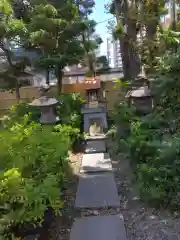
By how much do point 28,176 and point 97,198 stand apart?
151 cm

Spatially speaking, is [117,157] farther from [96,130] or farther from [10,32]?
[10,32]

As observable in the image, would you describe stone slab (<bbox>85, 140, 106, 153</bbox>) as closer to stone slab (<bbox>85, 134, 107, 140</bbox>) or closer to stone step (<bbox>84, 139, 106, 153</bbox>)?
stone step (<bbox>84, 139, 106, 153</bbox>)

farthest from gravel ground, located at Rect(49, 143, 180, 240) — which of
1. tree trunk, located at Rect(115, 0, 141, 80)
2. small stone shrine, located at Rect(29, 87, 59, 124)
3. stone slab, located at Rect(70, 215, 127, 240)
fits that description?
tree trunk, located at Rect(115, 0, 141, 80)

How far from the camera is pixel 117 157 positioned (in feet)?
20.4

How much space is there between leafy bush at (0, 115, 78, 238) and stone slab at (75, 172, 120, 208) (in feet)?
2.31

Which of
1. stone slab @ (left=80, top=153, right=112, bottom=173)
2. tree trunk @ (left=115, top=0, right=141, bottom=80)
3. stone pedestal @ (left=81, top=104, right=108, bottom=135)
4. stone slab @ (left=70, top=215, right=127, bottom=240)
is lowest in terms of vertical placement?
stone slab @ (left=70, top=215, right=127, bottom=240)

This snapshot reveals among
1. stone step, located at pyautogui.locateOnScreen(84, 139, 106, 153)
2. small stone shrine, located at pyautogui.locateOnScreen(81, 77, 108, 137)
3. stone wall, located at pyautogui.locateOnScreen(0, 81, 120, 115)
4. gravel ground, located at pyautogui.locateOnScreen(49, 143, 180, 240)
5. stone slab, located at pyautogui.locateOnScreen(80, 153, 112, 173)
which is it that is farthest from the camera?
stone wall, located at pyautogui.locateOnScreen(0, 81, 120, 115)

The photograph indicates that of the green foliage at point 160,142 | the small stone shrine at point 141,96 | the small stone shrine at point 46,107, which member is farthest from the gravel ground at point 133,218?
the small stone shrine at point 46,107

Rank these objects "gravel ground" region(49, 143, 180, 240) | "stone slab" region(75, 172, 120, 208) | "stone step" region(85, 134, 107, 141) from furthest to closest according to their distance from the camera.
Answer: "stone step" region(85, 134, 107, 141), "stone slab" region(75, 172, 120, 208), "gravel ground" region(49, 143, 180, 240)

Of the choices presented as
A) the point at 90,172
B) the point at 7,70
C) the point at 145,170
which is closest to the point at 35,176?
the point at 145,170

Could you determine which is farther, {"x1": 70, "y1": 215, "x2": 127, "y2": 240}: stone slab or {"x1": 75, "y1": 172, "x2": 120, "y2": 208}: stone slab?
{"x1": 75, "y1": 172, "x2": 120, "y2": 208}: stone slab

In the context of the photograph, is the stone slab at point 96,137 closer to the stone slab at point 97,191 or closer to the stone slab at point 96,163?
the stone slab at point 96,163

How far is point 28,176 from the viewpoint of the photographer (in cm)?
284

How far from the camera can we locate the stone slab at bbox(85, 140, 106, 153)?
268 inches
